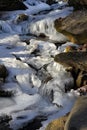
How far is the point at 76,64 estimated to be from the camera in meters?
8.01

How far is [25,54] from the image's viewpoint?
9.91 meters

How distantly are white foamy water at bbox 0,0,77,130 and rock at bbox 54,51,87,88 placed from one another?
144mm

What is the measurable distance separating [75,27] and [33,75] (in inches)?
104

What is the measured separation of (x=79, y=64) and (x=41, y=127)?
205 centimetres

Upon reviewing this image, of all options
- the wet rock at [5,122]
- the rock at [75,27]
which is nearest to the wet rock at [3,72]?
the wet rock at [5,122]

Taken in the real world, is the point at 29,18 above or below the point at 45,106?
above

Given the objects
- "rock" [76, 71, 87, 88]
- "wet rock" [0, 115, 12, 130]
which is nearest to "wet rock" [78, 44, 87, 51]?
"rock" [76, 71, 87, 88]

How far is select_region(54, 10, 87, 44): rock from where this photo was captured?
33.4 ft

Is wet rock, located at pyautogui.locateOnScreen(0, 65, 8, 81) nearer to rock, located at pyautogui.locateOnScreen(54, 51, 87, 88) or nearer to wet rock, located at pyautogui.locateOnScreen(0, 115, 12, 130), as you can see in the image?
rock, located at pyautogui.locateOnScreen(54, 51, 87, 88)

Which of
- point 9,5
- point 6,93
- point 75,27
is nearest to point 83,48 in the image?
point 75,27

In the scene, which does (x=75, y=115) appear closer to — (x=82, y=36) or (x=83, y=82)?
(x=83, y=82)

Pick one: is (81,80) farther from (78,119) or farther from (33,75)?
(78,119)

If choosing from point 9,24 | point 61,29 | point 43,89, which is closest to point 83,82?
point 43,89

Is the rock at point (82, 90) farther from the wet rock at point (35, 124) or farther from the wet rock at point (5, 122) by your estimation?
the wet rock at point (5, 122)
